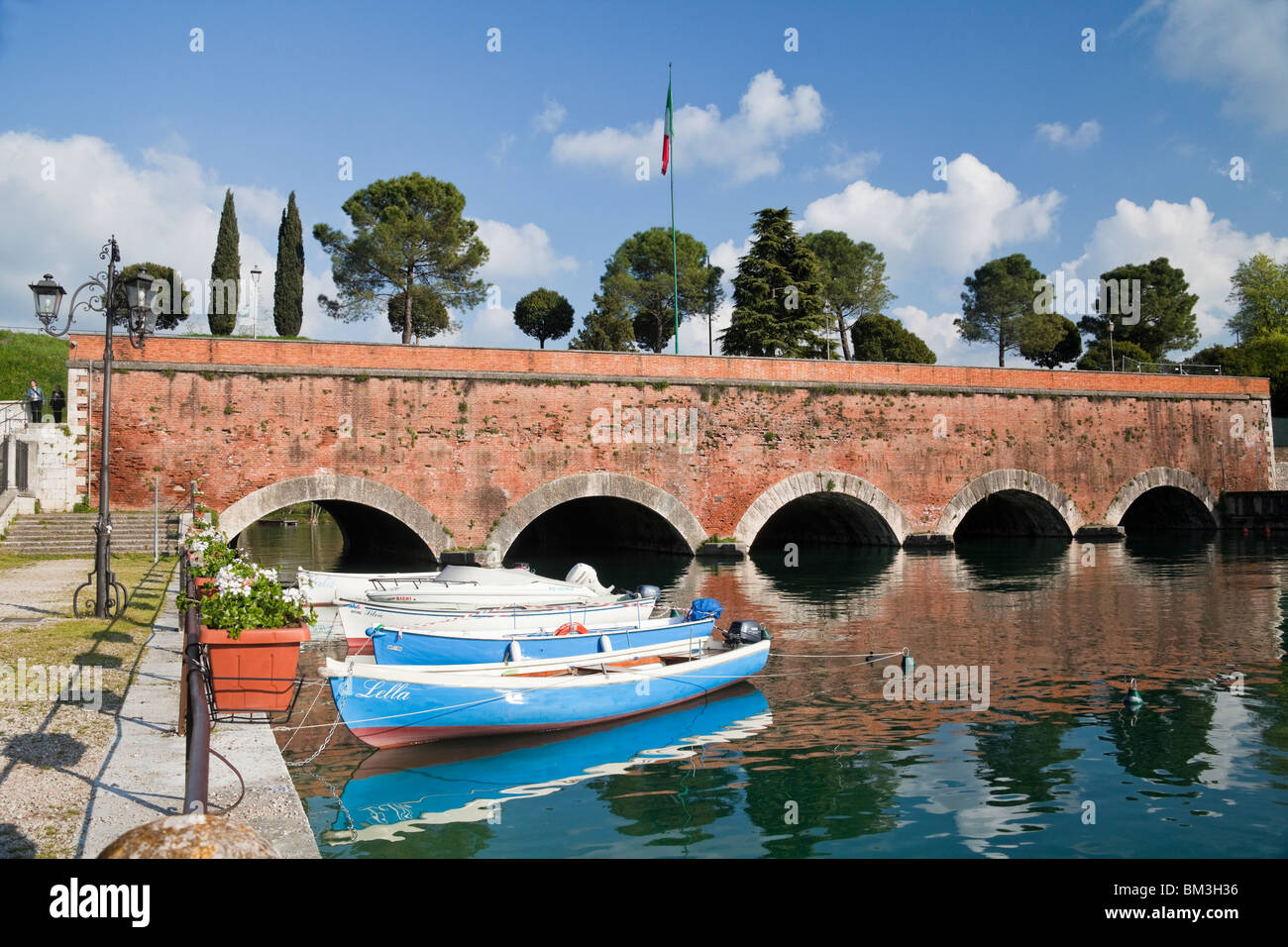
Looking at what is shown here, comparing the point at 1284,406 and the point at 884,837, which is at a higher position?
the point at 1284,406

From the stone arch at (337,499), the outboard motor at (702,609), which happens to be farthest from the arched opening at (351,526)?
the outboard motor at (702,609)

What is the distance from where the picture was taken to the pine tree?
143ft

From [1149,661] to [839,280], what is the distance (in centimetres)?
4939

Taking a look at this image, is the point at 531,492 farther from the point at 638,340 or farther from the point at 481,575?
the point at 638,340

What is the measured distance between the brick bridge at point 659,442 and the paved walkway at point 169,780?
1434 centimetres

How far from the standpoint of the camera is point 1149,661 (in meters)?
12.5

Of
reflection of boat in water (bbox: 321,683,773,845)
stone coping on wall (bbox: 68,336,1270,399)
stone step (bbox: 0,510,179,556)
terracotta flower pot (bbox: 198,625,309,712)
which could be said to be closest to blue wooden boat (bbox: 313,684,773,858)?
reflection of boat in water (bbox: 321,683,773,845)

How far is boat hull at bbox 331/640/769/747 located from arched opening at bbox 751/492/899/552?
1828 centimetres

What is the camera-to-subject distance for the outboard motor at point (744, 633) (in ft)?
40.8

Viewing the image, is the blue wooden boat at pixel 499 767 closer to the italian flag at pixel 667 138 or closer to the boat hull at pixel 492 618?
the boat hull at pixel 492 618

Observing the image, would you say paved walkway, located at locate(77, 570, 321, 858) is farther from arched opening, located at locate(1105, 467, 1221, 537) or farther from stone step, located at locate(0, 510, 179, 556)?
arched opening, located at locate(1105, 467, 1221, 537)

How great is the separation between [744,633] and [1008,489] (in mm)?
20831
